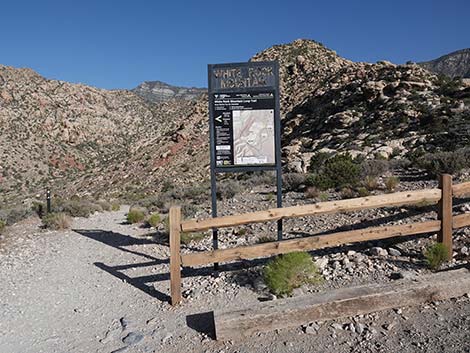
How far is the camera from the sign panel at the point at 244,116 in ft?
20.9

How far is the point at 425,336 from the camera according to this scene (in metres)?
3.96

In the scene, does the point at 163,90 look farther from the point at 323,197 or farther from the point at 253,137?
the point at 253,137

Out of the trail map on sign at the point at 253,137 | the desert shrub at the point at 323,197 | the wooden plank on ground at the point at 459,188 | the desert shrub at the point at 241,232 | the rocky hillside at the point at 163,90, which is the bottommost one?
the desert shrub at the point at 241,232

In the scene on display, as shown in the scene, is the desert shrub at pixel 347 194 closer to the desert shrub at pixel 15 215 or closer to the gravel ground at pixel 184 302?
the gravel ground at pixel 184 302

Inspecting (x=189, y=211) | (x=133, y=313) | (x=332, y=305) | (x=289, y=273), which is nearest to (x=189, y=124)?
(x=189, y=211)

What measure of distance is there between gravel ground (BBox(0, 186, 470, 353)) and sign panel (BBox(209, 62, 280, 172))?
1918mm

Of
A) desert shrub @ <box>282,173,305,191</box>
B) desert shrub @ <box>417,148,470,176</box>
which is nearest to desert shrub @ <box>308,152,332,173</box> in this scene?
desert shrub @ <box>282,173,305,191</box>

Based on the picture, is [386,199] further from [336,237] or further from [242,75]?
[242,75]

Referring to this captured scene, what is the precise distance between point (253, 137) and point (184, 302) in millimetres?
2904

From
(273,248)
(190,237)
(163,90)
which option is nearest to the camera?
(273,248)

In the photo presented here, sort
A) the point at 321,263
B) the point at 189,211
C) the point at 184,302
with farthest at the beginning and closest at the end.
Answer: the point at 189,211 → the point at 321,263 → the point at 184,302

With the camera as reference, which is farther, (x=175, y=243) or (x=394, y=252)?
(x=394, y=252)

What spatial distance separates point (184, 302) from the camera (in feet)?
18.4

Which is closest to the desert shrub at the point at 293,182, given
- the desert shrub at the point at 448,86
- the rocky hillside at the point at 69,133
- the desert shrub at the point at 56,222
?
the desert shrub at the point at 56,222
